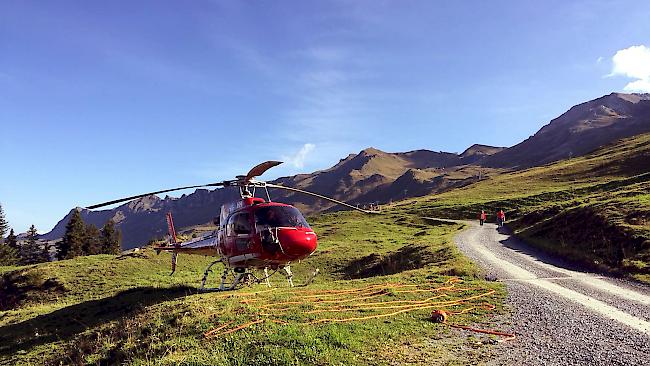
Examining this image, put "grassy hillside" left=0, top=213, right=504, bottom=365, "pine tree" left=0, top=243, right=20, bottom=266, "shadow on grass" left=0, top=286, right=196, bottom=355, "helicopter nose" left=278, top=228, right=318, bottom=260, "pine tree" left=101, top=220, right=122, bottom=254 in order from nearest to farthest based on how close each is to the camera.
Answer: "grassy hillside" left=0, top=213, right=504, bottom=365 → "helicopter nose" left=278, top=228, right=318, bottom=260 → "shadow on grass" left=0, top=286, right=196, bottom=355 → "pine tree" left=0, top=243, right=20, bottom=266 → "pine tree" left=101, top=220, right=122, bottom=254

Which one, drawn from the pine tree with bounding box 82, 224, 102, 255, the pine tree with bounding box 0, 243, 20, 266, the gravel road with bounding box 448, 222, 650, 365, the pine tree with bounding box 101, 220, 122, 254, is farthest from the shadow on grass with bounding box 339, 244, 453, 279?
the pine tree with bounding box 0, 243, 20, 266

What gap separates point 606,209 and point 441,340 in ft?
87.4

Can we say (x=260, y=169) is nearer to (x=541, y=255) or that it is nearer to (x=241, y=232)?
(x=241, y=232)

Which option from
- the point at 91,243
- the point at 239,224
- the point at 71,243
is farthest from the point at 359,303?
the point at 91,243

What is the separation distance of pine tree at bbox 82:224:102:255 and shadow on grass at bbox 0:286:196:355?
174 feet

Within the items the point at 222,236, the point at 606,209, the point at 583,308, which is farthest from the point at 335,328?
the point at 606,209

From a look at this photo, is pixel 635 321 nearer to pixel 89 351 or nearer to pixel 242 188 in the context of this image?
pixel 242 188

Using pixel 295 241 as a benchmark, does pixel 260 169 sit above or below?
Answer: above

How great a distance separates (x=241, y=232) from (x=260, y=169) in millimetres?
3450

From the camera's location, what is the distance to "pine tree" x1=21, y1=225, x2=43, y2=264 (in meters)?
80.2

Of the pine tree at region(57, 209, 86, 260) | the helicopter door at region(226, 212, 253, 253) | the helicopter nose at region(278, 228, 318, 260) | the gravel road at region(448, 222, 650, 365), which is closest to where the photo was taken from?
the gravel road at region(448, 222, 650, 365)

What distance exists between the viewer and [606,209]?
30.1m

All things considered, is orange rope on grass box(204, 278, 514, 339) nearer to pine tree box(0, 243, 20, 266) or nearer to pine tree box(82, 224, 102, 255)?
pine tree box(82, 224, 102, 255)

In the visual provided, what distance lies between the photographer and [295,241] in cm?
1678
